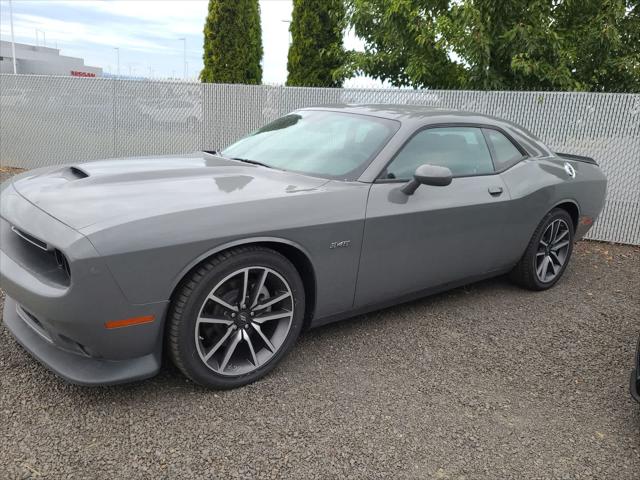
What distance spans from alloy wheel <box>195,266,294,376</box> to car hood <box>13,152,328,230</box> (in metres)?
0.43

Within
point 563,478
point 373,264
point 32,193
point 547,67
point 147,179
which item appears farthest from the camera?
point 547,67

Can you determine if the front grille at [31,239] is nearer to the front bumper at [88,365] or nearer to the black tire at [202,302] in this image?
the front bumper at [88,365]

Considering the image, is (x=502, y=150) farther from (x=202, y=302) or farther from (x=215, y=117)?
(x=215, y=117)

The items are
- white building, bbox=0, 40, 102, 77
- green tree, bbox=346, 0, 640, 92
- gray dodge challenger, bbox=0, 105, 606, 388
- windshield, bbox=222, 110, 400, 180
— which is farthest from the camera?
white building, bbox=0, 40, 102, 77

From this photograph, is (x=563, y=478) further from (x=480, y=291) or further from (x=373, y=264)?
(x=480, y=291)

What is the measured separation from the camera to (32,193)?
2822 mm

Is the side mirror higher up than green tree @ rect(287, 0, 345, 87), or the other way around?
green tree @ rect(287, 0, 345, 87)

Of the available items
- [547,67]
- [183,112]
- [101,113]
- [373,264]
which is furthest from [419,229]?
[101,113]

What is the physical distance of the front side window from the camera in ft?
11.5

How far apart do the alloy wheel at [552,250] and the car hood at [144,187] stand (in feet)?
7.73

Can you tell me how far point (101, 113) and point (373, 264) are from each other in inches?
313

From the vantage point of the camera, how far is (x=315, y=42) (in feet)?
35.8

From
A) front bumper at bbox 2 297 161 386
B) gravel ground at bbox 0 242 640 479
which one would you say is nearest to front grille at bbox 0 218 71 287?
front bumper at bbox 2 297 161 386

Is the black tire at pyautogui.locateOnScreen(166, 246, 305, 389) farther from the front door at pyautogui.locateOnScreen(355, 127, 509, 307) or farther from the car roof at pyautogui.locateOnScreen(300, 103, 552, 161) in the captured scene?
the car roof at pyautogui.locateOnScreen(300, 103, 552, 161)
